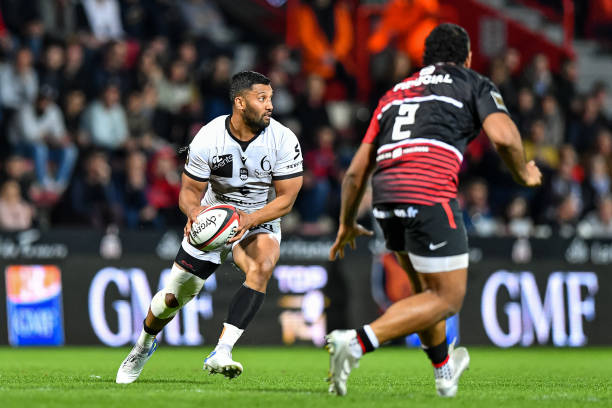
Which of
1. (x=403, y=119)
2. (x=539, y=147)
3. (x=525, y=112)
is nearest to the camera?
(x=403, y=119)

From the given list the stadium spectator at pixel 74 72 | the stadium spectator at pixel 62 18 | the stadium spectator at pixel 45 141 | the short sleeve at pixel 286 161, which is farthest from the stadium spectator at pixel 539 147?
the short sleeve at pixel 286 161

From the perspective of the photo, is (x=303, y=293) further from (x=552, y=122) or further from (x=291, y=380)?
(x=552, y=122)

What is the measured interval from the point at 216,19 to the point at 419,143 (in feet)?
45.0

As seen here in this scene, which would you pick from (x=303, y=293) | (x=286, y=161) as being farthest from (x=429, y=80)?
(x=303, y=293)

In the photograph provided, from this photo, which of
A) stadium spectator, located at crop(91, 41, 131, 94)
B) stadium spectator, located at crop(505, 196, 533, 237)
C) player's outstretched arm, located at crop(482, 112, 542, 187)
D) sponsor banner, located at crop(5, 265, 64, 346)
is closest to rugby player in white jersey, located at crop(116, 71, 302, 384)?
player's outstretched arm, located at crop(482, 112, 542, 187)

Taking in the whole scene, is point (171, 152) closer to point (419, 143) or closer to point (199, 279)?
point (199, 279)

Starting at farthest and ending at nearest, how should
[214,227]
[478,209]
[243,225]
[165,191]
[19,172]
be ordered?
1. [478,209]
2. [165,191]
3. [19,172]
4. [243,225]
5. [214,227]

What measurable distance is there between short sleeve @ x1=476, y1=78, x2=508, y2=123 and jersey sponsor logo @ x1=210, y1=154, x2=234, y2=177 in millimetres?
2222

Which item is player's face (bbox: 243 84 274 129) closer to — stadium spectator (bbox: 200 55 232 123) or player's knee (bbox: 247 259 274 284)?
player's knee (bbox: 247 259 274 284)

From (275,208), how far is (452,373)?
1930mm

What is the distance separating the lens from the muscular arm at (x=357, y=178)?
21.7ft

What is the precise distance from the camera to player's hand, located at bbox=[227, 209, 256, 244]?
7.64m

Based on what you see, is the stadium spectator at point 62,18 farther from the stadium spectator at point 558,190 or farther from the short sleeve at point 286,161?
the short sleeve at point 286,161

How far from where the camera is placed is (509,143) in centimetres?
619
